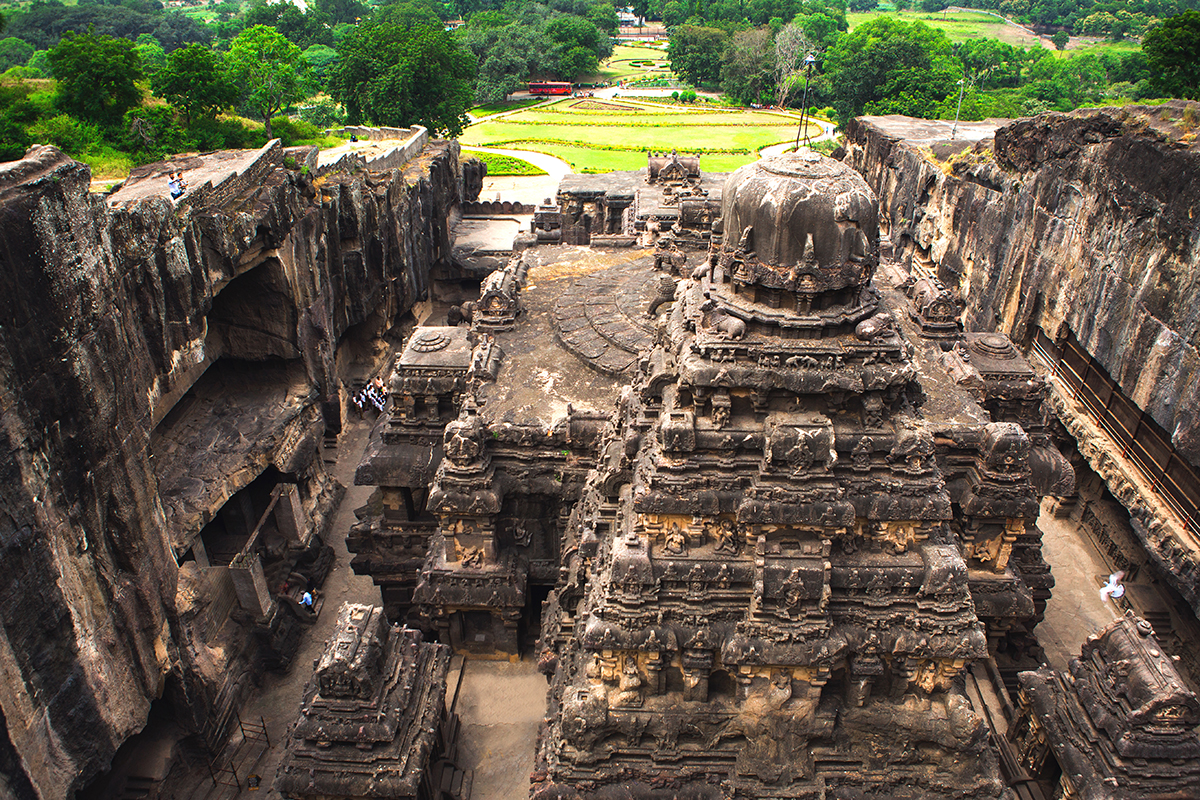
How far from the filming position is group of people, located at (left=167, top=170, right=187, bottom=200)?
20.5 metres

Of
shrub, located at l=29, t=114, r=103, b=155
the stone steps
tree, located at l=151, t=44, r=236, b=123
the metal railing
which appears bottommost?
the metal railing

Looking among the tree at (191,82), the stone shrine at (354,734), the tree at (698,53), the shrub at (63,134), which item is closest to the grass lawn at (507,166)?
the tree at (191,82)

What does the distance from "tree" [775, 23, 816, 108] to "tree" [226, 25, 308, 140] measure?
6253cm

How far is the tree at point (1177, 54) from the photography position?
127 ft

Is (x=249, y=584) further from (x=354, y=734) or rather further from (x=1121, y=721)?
(x=1121, y=721)

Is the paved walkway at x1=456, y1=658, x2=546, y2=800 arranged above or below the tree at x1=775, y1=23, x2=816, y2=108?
below

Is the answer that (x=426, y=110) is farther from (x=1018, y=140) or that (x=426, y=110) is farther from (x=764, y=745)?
(x=764, y=745)

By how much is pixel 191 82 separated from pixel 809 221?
30.9 m

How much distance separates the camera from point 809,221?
12031mm

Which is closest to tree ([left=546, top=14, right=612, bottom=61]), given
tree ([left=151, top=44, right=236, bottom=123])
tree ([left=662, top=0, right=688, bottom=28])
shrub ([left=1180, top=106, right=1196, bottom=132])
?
tree ([left=662, top=0, right=688, bottom=28])

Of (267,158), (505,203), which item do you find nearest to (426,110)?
(505,203)

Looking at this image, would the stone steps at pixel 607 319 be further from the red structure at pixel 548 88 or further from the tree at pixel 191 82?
the red structure at pixel 548 88

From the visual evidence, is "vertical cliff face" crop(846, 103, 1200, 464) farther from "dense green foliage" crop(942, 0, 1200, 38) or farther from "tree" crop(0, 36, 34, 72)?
"dense green foliage" crop(942, 0, 1200, 38)

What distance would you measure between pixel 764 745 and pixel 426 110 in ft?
177
